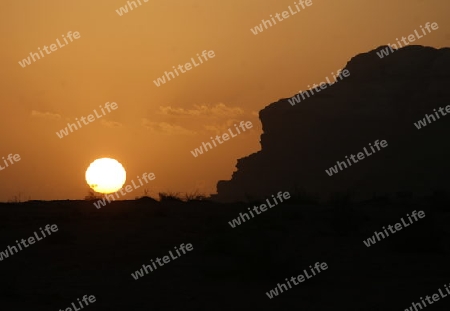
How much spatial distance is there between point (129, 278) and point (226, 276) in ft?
5.51

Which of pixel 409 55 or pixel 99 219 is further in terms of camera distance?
pixel 409 55

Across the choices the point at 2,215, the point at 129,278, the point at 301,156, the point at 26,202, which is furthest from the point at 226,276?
the point at 301,156

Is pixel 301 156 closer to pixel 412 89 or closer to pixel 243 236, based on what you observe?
pixel 412 89

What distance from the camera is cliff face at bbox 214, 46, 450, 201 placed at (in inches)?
2955

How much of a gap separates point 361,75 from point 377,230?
7996 centimetres

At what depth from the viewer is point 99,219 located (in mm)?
17984

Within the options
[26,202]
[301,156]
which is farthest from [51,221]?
[301,156]

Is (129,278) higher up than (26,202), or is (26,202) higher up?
(26,202)

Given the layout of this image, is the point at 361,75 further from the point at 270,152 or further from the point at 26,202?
the point at 26,202

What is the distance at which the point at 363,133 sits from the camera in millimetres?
86562

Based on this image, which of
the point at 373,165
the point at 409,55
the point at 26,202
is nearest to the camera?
the point at 26,202

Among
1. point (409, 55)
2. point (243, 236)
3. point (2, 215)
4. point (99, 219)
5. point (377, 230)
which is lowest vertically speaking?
point (377, 230)

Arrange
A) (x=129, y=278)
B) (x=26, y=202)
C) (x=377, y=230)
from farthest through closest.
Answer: (x=26, y=202) < (x=377, y=230) < (x=129, y=278)

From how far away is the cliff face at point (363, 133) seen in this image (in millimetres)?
75062
